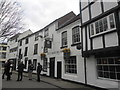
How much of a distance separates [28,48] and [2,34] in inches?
418

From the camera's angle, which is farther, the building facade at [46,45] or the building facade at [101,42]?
the building facade at [46,45]

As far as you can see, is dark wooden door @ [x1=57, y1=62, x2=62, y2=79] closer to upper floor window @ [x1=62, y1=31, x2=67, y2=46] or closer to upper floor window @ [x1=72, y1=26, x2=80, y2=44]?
upper floor window @ [x1=62, y1=31, x2=67, y2=46]

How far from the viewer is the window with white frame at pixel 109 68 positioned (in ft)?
22.8

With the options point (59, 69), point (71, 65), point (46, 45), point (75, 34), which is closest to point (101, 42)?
point (75, 34)

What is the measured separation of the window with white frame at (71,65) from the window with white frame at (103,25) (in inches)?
147

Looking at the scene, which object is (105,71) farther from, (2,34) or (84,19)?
(2,34)

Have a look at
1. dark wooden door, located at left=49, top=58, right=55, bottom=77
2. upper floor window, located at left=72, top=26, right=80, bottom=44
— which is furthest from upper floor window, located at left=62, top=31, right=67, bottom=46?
dark wooden door, located at left=49, top=58, right=55, bottom=77

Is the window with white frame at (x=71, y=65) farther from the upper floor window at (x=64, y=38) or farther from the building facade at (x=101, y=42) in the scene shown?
the upper floor window at (x=64, y=38)

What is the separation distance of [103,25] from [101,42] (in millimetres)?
1205

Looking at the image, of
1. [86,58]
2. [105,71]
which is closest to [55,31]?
[86,58]

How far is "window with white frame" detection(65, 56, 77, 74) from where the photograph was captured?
10.7 metres

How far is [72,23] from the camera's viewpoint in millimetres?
11484

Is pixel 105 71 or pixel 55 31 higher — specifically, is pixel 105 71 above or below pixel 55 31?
below

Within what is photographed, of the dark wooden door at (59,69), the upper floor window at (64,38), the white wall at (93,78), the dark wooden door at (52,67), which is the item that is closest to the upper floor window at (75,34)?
the upper floor window at (64,38)
